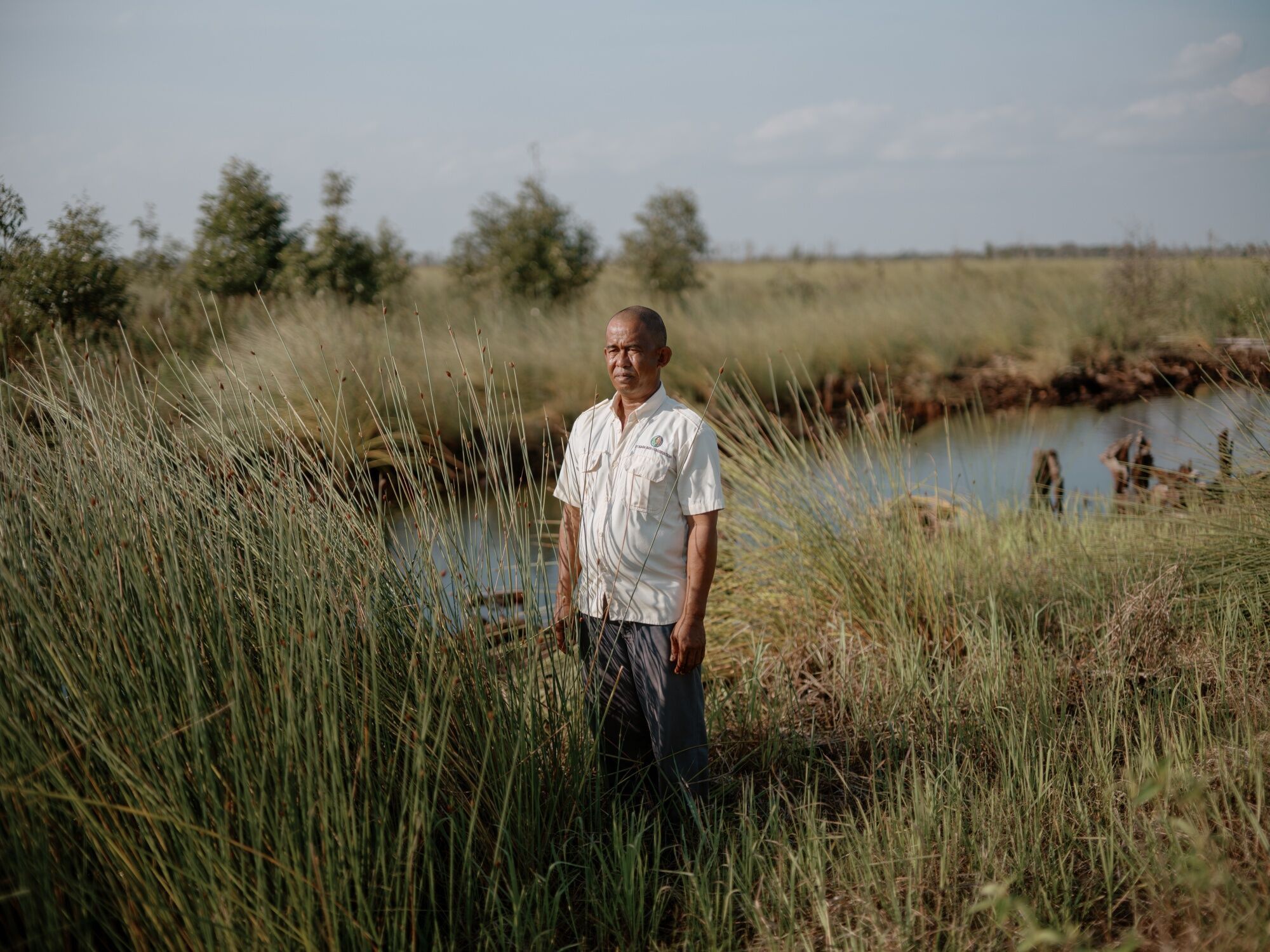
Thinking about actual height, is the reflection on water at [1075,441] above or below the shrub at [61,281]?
below

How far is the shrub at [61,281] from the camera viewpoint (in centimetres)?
595

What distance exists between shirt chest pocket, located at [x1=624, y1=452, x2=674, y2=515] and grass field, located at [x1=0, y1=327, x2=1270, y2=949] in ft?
1.01

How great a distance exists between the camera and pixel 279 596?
1.96m

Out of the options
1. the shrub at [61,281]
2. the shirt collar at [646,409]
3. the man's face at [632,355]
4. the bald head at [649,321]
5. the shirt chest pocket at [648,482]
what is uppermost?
the shrub at [61,281]

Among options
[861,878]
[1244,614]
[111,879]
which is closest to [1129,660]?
[1244,614]

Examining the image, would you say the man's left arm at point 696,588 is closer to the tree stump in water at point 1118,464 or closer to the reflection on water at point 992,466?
the reflection on water at point 992,466

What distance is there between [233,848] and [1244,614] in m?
3.64

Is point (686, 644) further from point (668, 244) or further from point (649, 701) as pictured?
point (668, 244)

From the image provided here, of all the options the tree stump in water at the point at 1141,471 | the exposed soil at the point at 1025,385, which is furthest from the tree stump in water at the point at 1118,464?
the exposed soil at the point at 1025,385

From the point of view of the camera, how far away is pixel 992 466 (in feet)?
17.1

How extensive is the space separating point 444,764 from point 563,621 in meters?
0.59

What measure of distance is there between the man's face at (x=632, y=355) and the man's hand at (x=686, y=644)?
0.63m

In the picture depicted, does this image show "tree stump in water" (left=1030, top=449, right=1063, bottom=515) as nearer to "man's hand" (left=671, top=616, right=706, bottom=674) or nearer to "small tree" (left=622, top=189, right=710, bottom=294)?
"man's hand" (left=671, top=616, right=706, bottom=674)

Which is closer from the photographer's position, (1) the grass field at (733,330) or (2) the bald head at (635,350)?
(2) the bald head at (635,350)
